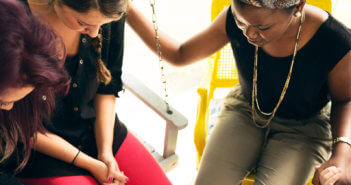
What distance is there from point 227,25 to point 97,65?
56cm

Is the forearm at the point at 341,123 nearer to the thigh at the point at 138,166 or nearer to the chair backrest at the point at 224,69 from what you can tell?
the chair backrest at the point at 224,69

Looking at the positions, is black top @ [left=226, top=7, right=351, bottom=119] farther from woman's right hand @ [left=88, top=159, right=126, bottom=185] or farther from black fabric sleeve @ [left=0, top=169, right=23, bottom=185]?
black fabric sleeve @ [left=0, top=169, right=23, bottom=185]

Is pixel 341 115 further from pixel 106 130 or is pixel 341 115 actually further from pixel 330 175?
pixel 106 130

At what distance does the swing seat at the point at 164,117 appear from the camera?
1574mm

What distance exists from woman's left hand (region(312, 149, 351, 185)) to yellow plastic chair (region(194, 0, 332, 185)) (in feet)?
1.07

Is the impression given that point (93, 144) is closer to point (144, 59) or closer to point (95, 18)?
point (95, 18)

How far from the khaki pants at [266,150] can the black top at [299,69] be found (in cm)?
7

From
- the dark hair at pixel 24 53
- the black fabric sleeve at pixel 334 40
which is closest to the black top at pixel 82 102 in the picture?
the dark hair at pixel 24 53

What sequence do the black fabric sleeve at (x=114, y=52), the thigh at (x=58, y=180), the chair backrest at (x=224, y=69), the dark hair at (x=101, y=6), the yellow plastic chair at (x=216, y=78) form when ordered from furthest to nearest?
1. the chair backrest at (x=224, y=69)
2. the yellow plastic chair at (x=216, y=78)
3. the black fabric sleeve at (x=114, y=52)
4. the thigh at (x=58, y=180)
5. the dark hair at (x=101, y=6)

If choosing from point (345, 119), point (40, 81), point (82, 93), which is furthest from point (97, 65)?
point (345, 119)

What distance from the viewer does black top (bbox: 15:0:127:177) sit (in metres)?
1.37

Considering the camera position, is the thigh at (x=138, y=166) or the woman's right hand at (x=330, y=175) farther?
the thigh at (x=138, y=166)

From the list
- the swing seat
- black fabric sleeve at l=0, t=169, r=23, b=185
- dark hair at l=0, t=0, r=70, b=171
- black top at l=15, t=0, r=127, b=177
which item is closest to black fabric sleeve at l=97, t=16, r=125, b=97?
black top at l=15, t=0, r=127, b=177

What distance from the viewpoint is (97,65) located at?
4.68ft
